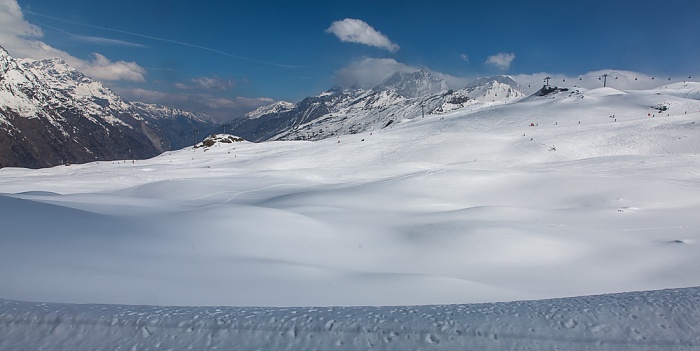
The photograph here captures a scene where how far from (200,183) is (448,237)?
1274 cm

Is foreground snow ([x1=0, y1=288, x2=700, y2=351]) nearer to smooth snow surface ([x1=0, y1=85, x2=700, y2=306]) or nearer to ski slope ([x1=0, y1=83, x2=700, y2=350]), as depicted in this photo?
ski slope ([x1=0, y1=83, x2=700, y2=350])

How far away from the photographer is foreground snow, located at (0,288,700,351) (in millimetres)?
2500

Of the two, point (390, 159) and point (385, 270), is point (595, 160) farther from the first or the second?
point (385, 270)

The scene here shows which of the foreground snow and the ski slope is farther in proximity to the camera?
the ski slope

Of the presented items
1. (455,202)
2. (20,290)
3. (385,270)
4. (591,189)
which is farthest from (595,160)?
(20,290)

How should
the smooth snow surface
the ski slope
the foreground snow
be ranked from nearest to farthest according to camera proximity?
the foreground snow, the ski slope, the smooth snow surface

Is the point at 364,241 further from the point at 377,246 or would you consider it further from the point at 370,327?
the point at 370,327

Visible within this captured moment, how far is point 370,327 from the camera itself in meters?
2.63

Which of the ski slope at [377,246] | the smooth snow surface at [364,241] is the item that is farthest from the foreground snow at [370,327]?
the smooth snow surface at [364,241]

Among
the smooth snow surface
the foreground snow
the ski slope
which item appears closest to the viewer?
the foreground snow

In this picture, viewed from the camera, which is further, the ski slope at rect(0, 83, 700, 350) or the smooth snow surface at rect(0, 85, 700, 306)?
the smooth snow surface at rect(0, 85, 700, 306)

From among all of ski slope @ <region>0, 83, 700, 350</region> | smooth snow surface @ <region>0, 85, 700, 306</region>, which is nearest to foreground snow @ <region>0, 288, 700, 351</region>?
ski slope @ <region>0, 83, 700, 350</region>

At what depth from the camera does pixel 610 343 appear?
2447 mm

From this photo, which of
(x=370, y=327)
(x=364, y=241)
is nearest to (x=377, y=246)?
(x=364, y=241)
